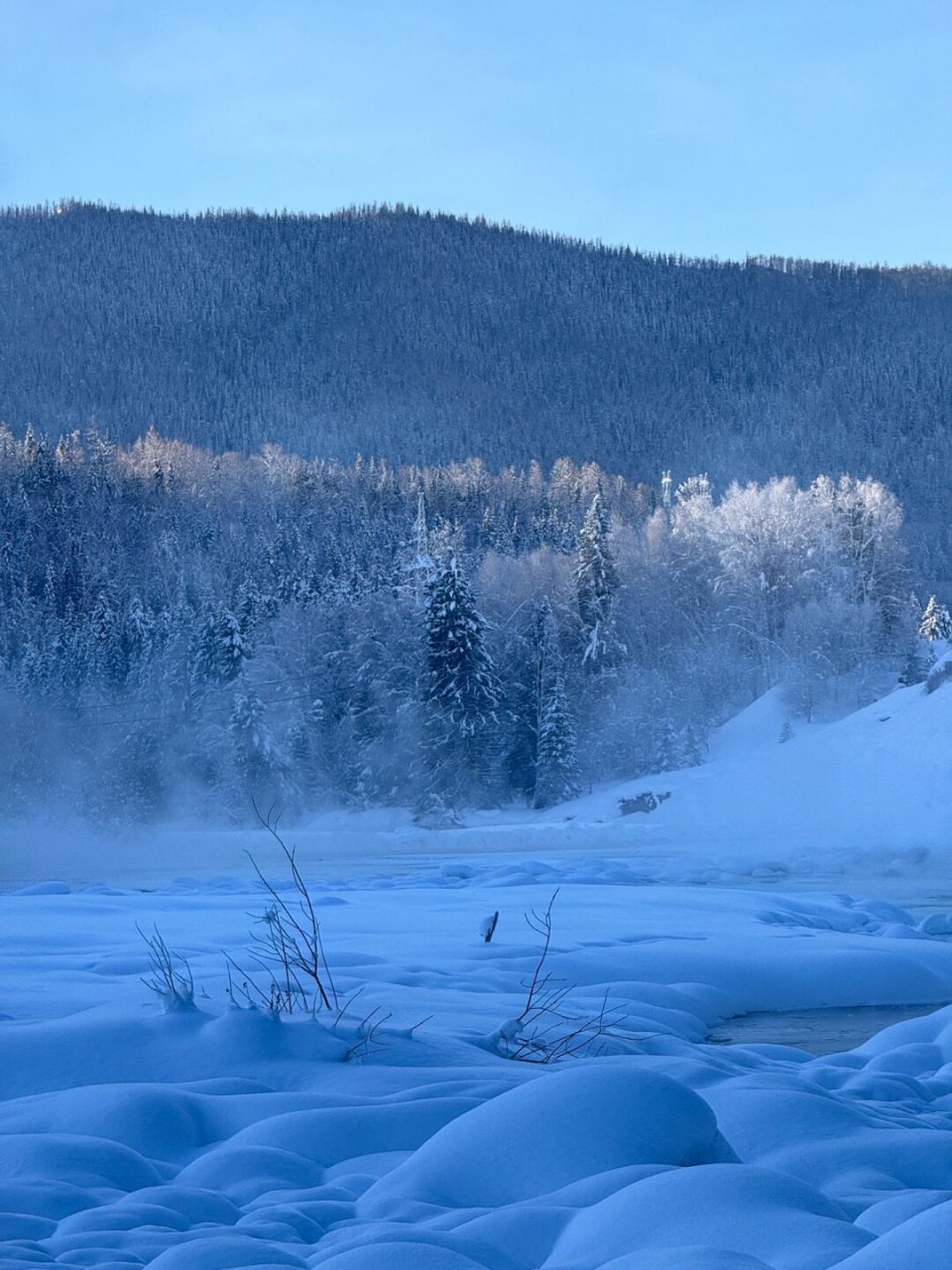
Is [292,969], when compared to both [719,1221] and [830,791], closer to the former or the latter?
[719,1221]

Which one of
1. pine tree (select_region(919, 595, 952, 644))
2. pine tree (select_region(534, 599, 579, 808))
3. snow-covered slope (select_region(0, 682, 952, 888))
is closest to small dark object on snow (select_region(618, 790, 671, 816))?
snow-covered slope (select_region(0, 682, 952, 888))

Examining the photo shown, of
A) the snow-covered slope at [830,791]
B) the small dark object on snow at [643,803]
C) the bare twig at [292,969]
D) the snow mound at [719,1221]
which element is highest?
the snow mound at [719,1221]

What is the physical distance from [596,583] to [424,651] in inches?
489

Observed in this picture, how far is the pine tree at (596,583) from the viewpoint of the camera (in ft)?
167

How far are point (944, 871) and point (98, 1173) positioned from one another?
18.7 meters

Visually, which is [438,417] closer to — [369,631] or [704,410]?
[704,410]

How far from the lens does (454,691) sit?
40781mm

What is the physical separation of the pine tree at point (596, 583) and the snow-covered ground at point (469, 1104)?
3821 centimetres

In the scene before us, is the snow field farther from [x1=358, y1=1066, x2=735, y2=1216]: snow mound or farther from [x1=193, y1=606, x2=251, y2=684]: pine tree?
[x1=193, y1=606, x2=251, y2=684]: pine tree

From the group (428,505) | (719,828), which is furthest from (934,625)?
(428,505)

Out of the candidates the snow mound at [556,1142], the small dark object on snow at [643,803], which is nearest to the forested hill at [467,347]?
the small dark object on snow at [643,803]

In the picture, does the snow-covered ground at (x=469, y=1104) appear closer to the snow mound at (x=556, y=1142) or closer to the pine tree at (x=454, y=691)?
the snow mound at (x=556, y=1142)

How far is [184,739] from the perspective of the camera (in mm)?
44844

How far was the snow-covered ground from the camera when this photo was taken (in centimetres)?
353
